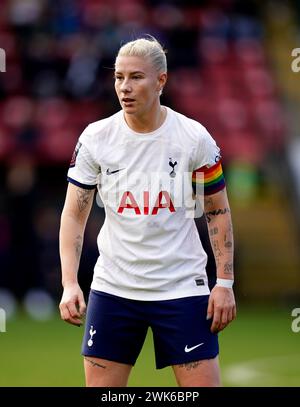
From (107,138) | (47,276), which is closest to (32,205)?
(47,276)

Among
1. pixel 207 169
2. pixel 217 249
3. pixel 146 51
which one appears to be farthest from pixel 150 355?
pixel 146 51

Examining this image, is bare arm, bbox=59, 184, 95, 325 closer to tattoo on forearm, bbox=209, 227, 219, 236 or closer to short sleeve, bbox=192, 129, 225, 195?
short sleeve, bbox=192, 129, 225, 195

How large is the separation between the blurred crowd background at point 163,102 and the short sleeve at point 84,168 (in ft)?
33.7

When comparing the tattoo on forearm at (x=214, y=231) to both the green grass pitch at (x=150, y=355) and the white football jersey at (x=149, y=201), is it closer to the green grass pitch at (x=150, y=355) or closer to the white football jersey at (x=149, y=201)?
the white football jersey at (x=149, y=201)

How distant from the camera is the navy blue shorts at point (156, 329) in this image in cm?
615

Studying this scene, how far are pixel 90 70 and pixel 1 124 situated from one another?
1715 mm

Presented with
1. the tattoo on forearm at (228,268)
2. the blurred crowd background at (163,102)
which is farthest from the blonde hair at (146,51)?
the blurred crowd background at (163,102)

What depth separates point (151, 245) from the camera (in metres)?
6.15

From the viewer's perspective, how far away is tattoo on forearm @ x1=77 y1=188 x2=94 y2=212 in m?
6.27

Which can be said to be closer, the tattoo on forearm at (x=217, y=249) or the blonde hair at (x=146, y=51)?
the blonde hair at (x=146, y=51)

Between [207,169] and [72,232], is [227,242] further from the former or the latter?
[72,232]

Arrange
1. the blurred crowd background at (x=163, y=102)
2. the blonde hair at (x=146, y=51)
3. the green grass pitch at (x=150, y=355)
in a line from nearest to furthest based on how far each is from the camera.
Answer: the blonde hair at (x=146, y=51) < the green grass pitch at (x=150, y=355) < the blurred crowd background at (x=163, y=102)

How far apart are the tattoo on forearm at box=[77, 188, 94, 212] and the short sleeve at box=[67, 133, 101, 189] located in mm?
27

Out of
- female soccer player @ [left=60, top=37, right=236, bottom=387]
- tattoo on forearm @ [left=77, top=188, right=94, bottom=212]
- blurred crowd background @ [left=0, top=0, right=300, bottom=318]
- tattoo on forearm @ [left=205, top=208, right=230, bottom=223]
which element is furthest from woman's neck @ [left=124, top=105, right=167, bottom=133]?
blurred crowd background @ [left=0, top=0, right=300, bottom=318]
